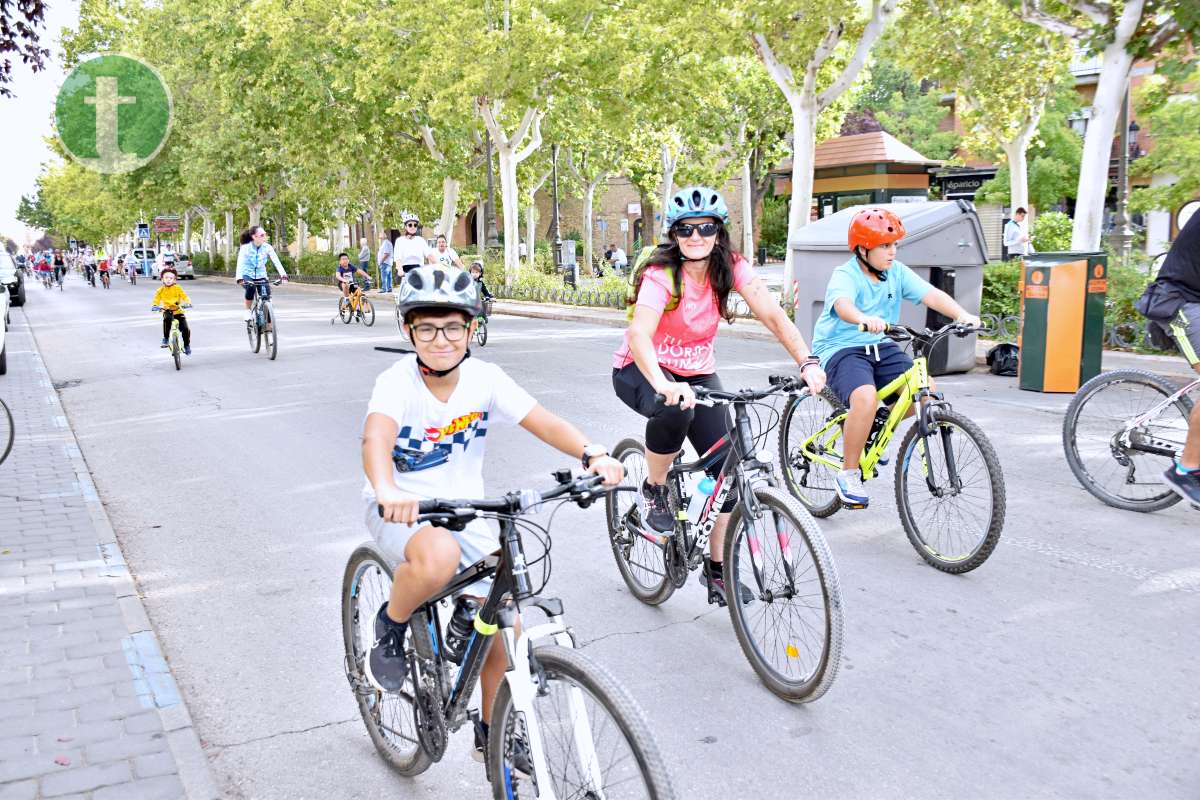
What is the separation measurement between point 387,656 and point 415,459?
2.02ft

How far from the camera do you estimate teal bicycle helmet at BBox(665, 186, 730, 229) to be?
173 inches

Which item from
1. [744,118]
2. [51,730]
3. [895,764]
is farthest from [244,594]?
[744,118]

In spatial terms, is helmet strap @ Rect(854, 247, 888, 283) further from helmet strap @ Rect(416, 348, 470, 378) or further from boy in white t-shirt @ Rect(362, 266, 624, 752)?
helmet strap @ Rect(416, 348, 470, 378)

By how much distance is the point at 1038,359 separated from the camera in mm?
11188

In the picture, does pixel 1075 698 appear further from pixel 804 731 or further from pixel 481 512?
pixel 481 512

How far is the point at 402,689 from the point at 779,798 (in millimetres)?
1219

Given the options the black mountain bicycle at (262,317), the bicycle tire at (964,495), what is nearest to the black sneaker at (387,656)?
the bicycle tire at (964,495)

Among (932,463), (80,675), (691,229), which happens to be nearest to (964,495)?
(932,463)

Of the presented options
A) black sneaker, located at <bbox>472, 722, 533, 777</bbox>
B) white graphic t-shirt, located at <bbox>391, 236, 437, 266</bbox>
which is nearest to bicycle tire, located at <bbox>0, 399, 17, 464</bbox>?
black sneaker, located at <bbox>472, 722, 533, 777</bbox>

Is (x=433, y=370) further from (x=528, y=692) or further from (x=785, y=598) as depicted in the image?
(x=785, y=598)

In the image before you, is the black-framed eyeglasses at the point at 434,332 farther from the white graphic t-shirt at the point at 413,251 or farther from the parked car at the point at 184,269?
the parked car at the point at 184,269

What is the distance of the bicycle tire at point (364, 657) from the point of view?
11.4 feet

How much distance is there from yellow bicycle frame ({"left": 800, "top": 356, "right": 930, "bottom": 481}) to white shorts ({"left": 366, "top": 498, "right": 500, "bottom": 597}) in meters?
2.99

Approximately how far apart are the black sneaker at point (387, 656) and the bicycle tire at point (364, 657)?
104 mm
